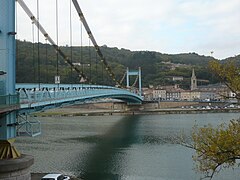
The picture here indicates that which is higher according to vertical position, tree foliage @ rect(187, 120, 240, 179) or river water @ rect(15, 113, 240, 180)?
tree foliage @ rect(187, 120, 240, 179)

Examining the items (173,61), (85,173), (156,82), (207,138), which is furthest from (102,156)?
(173,61)

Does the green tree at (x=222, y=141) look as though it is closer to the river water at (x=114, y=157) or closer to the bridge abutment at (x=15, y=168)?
the bridge abutment at (x=15, y=168)

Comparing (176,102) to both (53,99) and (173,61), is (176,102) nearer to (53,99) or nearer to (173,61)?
(53,99)

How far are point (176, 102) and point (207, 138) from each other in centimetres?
3792

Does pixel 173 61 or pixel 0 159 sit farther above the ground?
pixel 173 61

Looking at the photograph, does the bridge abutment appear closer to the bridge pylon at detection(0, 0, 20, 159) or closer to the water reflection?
the bridge pylon at detection(0, 0, 20, 159)

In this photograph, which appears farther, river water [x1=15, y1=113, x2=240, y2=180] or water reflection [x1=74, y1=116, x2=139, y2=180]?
water reflection [x1=74, y1=116, x2=139, y2=180]

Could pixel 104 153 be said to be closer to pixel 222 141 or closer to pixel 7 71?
pixel 7 71

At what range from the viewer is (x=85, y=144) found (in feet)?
49.1

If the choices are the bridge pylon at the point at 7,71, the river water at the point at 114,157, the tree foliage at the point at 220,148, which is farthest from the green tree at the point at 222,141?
the river water at the point at 114,157

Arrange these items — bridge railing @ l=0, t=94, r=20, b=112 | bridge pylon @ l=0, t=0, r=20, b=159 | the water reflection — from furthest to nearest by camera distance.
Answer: the water reflection, bridge pylon @ l=0, t=0, r=20, b=159, bridge railing @ l=0, t=94, r=20, b=112

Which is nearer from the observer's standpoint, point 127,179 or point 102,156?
point 127,179

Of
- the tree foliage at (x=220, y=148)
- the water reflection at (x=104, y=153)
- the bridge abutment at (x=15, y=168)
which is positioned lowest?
the water reflection at (x=104, y=153)

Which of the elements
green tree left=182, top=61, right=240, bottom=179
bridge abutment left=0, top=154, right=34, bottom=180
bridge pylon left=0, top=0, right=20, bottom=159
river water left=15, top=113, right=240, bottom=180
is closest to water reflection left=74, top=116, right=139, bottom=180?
river water left=15, top=113, right=240, bottom=180
